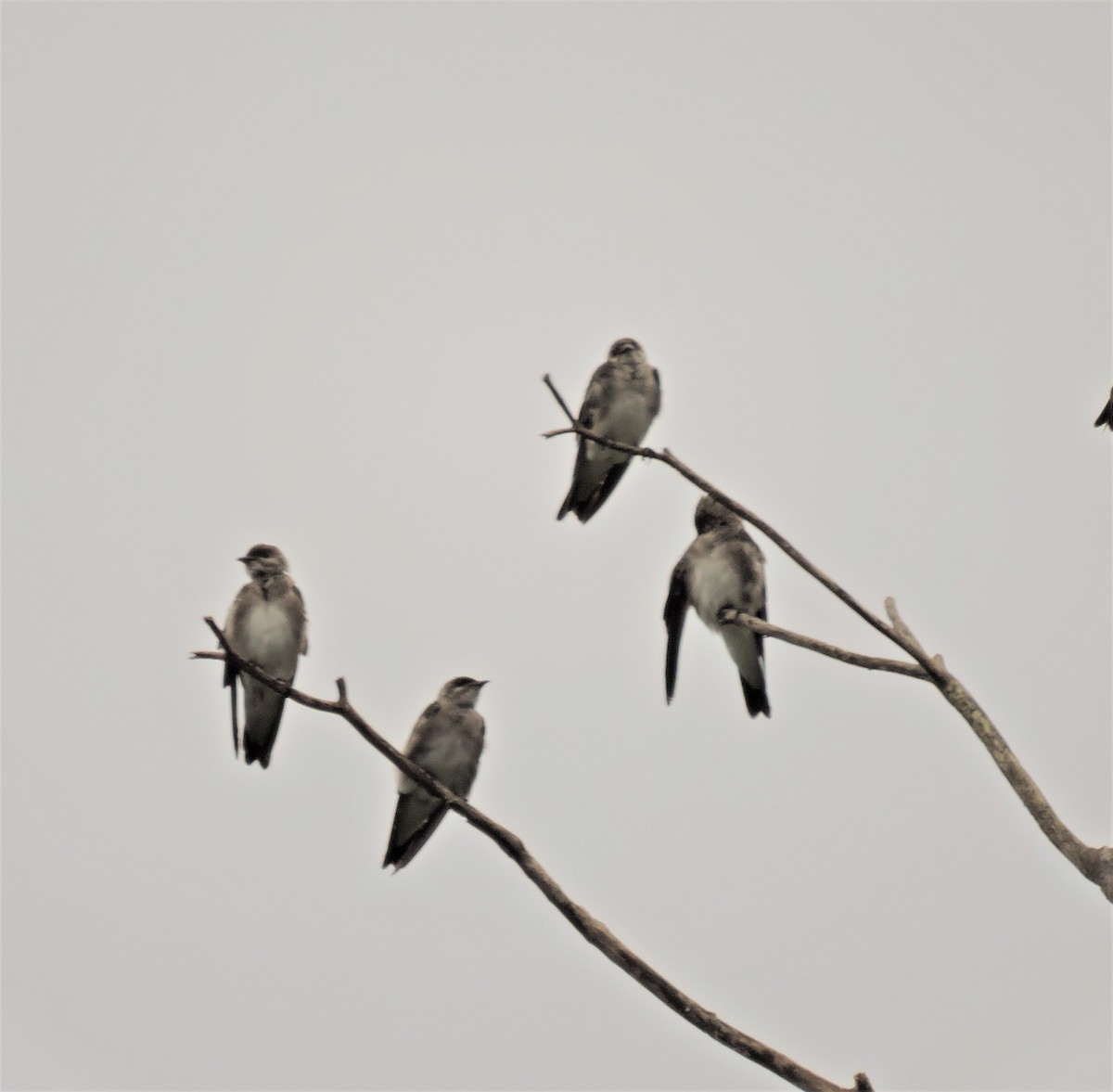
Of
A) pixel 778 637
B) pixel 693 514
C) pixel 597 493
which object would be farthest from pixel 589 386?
pixel 778 637

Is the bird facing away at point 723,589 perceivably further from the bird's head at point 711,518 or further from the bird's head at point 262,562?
the bird's head at point 262,562

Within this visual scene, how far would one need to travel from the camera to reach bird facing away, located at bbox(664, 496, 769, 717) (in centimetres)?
775

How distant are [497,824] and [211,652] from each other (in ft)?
4.66

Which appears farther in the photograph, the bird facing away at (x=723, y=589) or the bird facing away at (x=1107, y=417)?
the bird facing away at (x=723, y=589)

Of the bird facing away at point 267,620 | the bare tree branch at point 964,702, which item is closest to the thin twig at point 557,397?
the bare tree branch at point 964,702

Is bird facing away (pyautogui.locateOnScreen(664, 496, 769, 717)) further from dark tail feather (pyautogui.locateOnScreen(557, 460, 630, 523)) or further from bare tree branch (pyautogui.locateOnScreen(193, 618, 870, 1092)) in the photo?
bare tree branch (pyautogui.locateOnScreen(193, 618, 870, 1092))

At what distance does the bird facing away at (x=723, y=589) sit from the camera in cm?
775

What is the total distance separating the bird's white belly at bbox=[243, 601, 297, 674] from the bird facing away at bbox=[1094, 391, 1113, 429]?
4.80m

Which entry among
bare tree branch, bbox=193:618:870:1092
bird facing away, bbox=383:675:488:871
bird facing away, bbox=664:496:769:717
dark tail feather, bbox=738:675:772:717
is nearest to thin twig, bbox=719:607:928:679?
bare tree branch, bbox=193:618:870:1092

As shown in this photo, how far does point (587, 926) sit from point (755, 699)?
3.41 m

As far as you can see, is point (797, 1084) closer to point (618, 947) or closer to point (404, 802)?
point (618, 947)

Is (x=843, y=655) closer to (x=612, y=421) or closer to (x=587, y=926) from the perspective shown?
(x=587, y=926)

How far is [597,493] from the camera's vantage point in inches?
404

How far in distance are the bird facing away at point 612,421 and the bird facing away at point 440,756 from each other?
1779 mm
